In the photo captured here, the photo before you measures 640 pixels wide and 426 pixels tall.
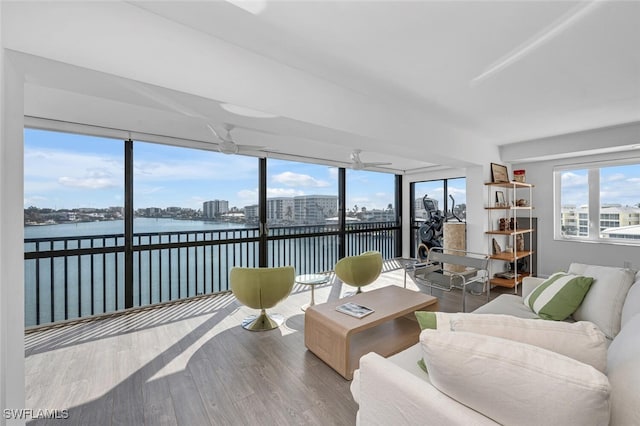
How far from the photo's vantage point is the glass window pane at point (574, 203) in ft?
14.0

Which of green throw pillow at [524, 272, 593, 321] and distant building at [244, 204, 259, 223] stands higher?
distant building at [244, 204, 259, 223]

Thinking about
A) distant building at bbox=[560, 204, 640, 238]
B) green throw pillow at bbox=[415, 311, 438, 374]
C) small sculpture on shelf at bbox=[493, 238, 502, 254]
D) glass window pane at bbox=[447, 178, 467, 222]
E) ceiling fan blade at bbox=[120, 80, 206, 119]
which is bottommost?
small sculpture on shelf at bbox=[493, 238, 502, 254]

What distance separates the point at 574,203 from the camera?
437 cm

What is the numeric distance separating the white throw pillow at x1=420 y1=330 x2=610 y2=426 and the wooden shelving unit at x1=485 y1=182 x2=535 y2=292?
3.68m

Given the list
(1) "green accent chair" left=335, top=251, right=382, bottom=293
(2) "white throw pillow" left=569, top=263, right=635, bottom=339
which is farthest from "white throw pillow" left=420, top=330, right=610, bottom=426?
(1) "green accent chair" left=335, top=251, right=382, bottom=293

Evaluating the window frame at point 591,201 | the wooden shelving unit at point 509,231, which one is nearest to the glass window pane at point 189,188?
the wooden shelving unit at point 509,231

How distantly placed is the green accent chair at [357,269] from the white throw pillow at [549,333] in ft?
8.22

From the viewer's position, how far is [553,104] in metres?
2.80

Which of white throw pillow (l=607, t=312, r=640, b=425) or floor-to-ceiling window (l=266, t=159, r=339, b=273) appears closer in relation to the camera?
white throw pillow (l=607, t=312, r=640, b=425)

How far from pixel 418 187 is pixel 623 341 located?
5509mm

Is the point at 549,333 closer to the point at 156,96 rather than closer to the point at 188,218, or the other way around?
the point at 156,96

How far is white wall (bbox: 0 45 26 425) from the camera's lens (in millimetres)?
1188

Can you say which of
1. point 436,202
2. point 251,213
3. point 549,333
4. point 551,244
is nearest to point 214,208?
point 251,213

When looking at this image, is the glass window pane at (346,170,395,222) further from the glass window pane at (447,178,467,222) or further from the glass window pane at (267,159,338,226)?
the glass window pane at (447,178,467,222)
